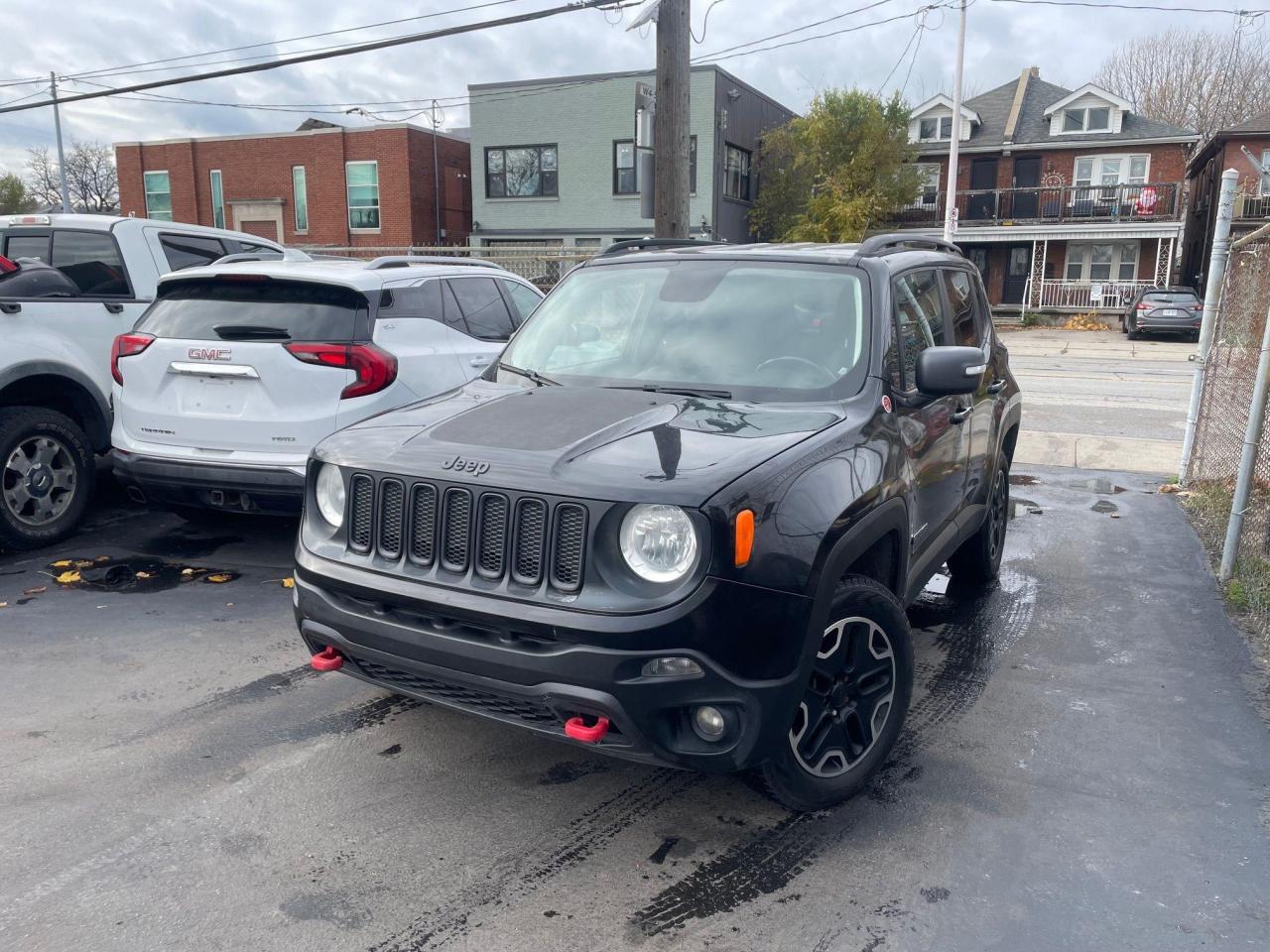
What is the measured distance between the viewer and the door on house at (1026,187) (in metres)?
37.9

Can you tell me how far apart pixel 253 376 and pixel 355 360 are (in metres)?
0.56

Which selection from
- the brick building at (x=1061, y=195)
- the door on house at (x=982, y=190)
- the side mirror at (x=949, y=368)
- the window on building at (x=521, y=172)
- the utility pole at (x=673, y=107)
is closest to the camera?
the side mirror at (x=949, y=368)

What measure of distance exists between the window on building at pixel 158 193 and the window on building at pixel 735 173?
2021cm

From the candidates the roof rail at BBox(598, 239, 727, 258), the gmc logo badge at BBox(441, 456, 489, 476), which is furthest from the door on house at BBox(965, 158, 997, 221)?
the gmc logo badge at BBox(441, 456, 489, 476)

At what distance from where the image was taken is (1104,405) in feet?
47.4

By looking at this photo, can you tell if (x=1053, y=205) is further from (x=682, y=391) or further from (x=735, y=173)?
(x=682, y=391)

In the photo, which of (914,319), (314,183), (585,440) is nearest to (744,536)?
(585,440)

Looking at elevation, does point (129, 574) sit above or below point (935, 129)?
below

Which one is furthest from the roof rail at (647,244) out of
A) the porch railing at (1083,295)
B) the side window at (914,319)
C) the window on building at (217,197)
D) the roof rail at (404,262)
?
the window on building at (217,197)

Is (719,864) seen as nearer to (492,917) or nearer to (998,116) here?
(492,917)

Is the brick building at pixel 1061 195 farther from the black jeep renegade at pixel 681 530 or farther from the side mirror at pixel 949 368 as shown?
the side mirror at pixel 949 368

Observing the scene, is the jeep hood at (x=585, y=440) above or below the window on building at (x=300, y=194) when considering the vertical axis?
below

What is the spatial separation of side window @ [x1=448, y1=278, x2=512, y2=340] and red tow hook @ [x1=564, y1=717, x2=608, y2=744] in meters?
4.30

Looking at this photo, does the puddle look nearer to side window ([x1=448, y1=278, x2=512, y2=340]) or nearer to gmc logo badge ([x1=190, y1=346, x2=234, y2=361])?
gmc logo badge ([x1=190, y1=346, x2=234, y2=361])
